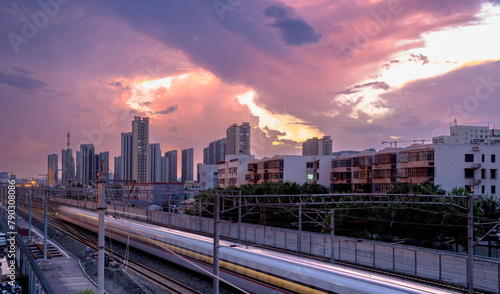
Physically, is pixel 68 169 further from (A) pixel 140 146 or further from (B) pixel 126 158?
(B) pixel 126 158

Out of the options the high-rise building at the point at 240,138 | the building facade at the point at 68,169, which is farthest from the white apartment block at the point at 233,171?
the high-rise building at the point at 240,138

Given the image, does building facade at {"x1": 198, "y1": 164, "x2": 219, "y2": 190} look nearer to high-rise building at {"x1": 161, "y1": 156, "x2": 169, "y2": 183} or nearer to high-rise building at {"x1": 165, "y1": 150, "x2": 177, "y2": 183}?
high-rise building at {"x1": 161, "y1": 156, "x2": 169, "y2": 183}

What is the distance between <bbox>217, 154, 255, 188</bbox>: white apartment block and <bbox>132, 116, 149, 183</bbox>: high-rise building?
4233 centimetres

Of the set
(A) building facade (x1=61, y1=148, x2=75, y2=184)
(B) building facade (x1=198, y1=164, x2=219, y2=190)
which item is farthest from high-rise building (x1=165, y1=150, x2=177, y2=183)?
(B) building facade (x1=198, y1=164, x2=219, y2=190)

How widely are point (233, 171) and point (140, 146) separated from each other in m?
72.3

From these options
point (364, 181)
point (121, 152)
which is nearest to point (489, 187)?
point (364, 181)

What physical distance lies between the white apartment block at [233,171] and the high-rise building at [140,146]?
42.3 meters

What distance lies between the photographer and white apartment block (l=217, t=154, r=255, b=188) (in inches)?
2680

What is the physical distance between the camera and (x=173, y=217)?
133 ft

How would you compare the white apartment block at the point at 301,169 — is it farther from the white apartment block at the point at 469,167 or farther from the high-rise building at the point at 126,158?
the high-rise building at the point at 126,158

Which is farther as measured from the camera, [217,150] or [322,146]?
[217,150]

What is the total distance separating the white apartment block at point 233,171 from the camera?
68062 mm

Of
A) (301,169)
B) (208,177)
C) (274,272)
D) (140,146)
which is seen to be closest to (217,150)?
(140,146)

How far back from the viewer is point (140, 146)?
Result: 133m
